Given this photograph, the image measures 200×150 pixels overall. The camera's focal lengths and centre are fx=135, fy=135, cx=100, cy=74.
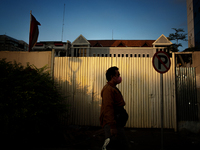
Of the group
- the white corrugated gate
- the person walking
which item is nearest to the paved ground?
the white corrugated gate

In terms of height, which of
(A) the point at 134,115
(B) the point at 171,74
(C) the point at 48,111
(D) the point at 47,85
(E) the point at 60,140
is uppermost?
(B) the point at 171,74

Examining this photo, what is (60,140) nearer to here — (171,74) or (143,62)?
(143,62)

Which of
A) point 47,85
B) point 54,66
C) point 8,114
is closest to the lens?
point 8,114

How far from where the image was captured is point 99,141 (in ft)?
14.7

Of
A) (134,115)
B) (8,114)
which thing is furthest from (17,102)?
(134,115)

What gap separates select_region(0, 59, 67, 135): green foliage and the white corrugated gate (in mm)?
1319

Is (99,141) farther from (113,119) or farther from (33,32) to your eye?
(33,32)

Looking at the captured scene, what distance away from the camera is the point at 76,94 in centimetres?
582

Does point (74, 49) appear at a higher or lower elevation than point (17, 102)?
higher

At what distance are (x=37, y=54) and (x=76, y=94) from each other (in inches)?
102

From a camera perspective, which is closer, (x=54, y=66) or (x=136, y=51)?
(x=54, y=66)

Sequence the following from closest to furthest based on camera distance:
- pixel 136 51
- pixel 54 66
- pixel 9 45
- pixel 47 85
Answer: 1. pixel 47 85
2. pixel 54 66
3. pixel 136 51
4. pixel 9 45

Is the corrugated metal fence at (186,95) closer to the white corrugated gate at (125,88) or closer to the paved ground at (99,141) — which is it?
the white corrugated gate at (125,88)

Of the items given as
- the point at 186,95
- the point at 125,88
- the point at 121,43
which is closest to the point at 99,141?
the point at 125,88
